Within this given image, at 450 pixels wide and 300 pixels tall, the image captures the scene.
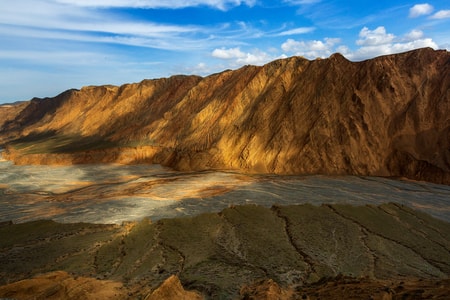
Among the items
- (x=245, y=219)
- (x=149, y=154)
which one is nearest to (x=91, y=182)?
(x=149, y=154)

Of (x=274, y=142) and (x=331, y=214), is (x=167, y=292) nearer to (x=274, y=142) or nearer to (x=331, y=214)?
(x=331, y=214)

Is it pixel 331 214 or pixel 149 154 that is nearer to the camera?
pixel 331 214

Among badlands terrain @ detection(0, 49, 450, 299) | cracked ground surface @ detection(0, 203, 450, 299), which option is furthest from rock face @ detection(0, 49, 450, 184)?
cracked ground surface @ detection(0, 203, 450, 299)

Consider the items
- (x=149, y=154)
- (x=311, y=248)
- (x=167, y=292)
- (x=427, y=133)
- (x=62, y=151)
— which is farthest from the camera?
(x=62, y=151)

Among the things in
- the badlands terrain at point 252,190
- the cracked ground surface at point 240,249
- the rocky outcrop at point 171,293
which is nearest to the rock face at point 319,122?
the badlands terrain at point 252,190

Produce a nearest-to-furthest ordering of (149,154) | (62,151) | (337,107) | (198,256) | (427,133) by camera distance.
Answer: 1. (198,256)
2. (427,133)
3. (337,107)
4. (149,154)
5. (62,151)

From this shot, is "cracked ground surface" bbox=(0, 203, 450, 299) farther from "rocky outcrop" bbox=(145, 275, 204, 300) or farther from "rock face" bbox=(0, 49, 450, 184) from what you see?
"rock face" bbox=(0, 49, 450, 184)

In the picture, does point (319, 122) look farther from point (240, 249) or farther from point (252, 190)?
point (240, 249)
